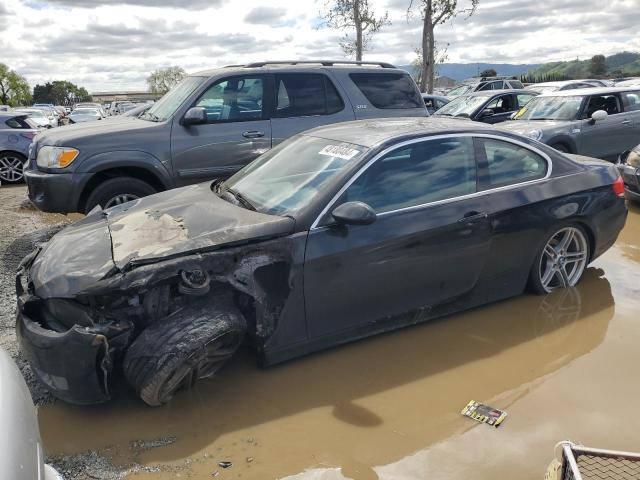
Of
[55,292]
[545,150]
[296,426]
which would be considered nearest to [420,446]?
[296,426]

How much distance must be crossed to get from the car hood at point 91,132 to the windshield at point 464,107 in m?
7.50

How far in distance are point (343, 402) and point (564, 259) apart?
8.36 ft

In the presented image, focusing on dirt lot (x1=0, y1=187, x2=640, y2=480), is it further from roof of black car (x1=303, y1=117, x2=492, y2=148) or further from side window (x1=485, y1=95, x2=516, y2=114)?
side window (x1=485, y1=95, x2=516, y2=114)

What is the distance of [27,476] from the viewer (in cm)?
166

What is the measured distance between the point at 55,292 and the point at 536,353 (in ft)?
10.4

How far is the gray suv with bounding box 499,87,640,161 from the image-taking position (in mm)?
9039

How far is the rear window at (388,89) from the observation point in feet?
22.8

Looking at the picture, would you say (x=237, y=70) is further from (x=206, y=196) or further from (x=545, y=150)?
(x=545, y=150)

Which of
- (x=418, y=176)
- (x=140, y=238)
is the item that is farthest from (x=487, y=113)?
(x=140, y=238)

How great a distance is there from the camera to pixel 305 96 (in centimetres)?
666

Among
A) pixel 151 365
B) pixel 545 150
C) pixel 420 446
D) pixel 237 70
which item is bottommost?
pixel 420 446

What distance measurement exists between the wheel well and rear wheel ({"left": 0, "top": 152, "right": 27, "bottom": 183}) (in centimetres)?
A: 569

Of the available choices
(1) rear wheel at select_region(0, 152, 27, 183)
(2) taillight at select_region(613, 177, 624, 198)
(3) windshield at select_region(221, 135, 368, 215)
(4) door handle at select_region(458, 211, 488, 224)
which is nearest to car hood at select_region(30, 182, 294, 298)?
(3) windshield at select_region(221, 135, 368, 215)

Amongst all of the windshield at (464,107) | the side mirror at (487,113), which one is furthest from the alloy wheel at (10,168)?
the side mirror at (487,113)
